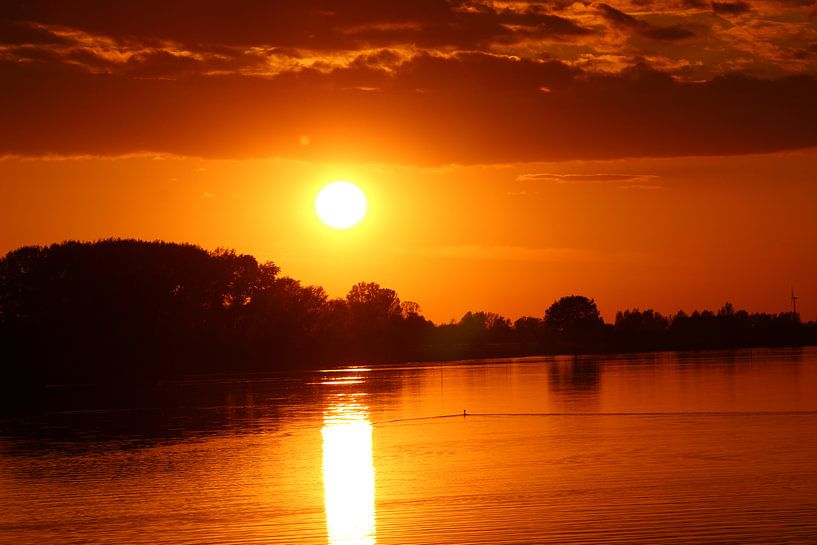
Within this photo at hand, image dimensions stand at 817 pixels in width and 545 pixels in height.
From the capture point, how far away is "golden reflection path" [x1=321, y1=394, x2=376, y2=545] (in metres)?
26.8

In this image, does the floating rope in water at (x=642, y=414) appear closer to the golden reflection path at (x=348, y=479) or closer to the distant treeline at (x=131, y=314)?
the golden reflection path at (x=348, y=479)

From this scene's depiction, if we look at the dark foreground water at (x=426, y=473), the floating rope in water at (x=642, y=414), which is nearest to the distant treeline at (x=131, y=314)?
the dark foreground water at (x=426, y=473)

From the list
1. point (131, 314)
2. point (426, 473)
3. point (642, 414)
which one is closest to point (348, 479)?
point (426, 473)

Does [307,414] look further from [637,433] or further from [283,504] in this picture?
[283,504]

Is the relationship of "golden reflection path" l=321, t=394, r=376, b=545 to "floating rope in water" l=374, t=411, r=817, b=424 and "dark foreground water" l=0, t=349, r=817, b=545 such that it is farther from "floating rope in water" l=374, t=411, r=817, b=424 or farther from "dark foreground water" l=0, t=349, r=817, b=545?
"floating rope in water" l=374, t=411, r=817, b=424

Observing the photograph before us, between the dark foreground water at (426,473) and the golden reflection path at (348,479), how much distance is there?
11 cm

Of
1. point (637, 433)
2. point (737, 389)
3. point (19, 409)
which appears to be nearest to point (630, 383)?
point (737, 389)

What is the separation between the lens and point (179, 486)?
36375mm

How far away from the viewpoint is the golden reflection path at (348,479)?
26750 millimetres

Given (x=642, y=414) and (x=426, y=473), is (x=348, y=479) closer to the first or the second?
(x=426, y=473)

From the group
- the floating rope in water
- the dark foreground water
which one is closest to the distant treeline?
the dark foreground water

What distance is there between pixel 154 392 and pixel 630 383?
48.6 m

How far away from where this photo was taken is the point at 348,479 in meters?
36.7

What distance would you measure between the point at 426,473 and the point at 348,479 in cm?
293
